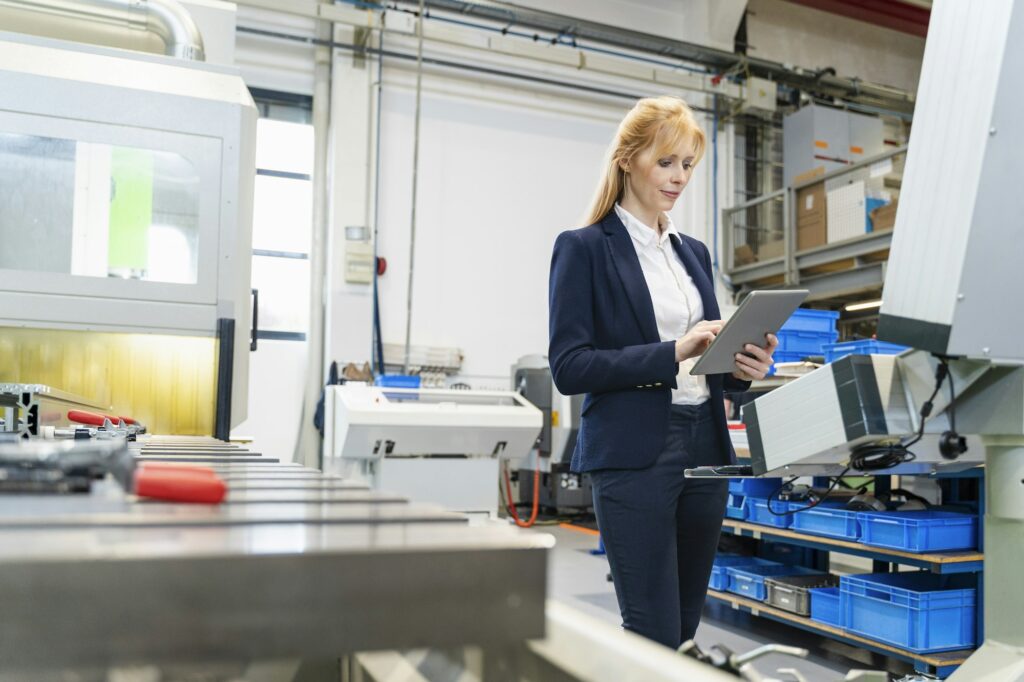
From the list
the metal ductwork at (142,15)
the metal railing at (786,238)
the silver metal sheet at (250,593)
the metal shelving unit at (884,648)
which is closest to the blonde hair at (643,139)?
the silver metal sheet at (250,593)

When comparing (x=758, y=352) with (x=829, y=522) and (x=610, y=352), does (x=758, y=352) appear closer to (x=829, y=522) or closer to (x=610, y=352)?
(x=610, y=352)

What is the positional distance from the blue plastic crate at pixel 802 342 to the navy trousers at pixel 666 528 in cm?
240

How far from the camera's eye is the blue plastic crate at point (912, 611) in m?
2.45

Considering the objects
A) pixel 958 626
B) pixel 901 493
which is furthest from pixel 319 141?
pixel 958 626

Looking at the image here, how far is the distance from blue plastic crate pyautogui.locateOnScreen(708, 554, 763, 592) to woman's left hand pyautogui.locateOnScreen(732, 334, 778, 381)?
6.74 ft

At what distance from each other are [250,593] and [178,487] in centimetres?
18

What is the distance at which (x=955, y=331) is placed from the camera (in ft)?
3.34

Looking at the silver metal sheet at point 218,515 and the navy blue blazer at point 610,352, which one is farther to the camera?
the navy blue blazer at point 610,352

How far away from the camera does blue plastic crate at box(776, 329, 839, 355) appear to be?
3.61 metres

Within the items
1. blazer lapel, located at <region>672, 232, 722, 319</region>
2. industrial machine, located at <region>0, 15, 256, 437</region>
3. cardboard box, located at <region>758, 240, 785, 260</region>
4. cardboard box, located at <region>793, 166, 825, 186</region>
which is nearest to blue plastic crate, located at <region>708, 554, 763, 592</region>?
industrial machine, located at <region>0, 15, 256, 437</region>

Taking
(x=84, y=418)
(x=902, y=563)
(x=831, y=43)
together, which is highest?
(x=831, y=43)

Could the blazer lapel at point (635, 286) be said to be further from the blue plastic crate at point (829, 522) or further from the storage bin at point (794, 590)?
the storage bin at point (794, 590)

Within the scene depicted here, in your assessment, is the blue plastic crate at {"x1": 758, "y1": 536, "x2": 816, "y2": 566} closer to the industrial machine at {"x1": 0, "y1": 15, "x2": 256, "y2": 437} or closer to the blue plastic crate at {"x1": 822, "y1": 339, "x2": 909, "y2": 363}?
the blue plastic crate at {"x1": 822, "y1": 339, "x2": 909, "y2": 363}

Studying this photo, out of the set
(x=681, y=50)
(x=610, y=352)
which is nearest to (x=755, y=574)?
(x=610, y=352)
